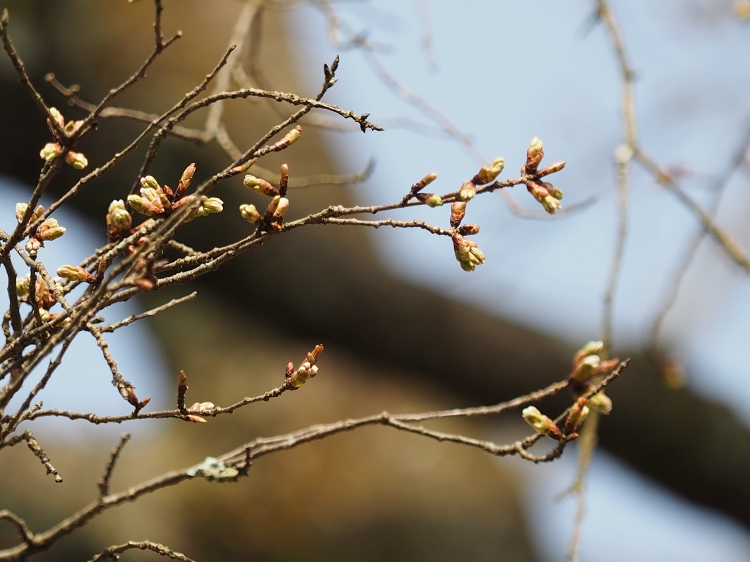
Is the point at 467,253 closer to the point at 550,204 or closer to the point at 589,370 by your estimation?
the point at 550,204

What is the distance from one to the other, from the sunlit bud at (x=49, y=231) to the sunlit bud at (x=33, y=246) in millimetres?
12

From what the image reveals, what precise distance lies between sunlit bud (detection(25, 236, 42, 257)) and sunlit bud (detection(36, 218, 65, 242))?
12mm

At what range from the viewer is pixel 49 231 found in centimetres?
65

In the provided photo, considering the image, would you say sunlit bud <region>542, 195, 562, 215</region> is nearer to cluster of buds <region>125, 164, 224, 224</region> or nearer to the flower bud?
the flower bud

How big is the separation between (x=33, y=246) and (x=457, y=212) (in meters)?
0.39

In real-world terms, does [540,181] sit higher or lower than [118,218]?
higher

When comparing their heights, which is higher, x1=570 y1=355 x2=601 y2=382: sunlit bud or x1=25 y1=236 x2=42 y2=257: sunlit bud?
x1=570 y1=355 x2=601 y2=382: sunlit bud

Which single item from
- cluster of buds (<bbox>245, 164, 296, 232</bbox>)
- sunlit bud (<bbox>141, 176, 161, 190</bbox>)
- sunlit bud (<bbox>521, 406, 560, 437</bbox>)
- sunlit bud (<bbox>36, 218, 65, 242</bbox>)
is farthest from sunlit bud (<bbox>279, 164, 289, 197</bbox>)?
sunlit bud (<bbox>521, 406, 560, 437</bbox>)

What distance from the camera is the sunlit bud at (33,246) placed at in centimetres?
63

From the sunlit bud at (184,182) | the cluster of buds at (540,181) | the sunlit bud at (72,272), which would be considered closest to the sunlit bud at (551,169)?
the cluster of buds at (540,181)

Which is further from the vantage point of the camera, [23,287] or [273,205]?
[23,287]

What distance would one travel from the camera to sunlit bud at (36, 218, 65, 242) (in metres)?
0.65

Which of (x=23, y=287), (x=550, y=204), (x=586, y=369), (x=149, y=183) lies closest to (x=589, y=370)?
(x=586, y=369)

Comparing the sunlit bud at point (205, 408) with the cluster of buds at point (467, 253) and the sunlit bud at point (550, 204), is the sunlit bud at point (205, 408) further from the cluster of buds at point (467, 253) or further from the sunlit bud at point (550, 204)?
the sunlit bud at point (550, 204)
